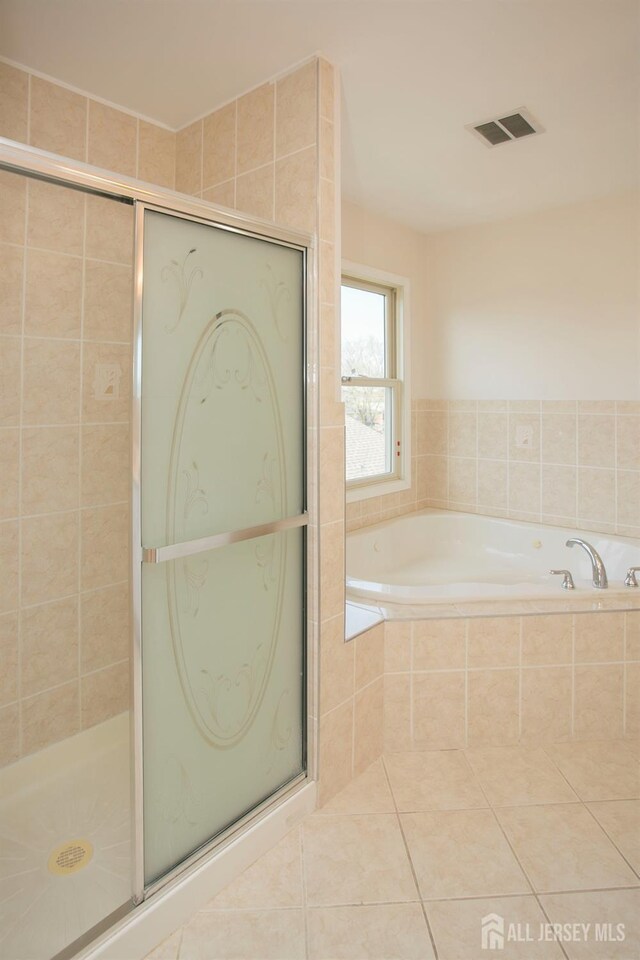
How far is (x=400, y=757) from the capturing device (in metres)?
2.18

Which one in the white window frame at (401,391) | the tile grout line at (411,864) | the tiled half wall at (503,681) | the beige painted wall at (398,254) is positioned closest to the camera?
the tile grout line at (411,864)

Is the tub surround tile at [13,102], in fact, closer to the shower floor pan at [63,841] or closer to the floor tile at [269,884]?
the shower floor pan at [63,841]

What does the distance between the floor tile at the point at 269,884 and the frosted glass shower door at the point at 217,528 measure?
0.48 ft

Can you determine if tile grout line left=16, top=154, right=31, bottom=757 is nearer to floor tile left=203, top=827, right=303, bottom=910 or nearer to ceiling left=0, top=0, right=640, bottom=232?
ceiling left=0, top=0, right=640, bottom=232

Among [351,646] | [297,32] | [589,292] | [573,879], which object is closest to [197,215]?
[297,32]

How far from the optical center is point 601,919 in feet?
4.76

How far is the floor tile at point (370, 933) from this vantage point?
4.48 ft

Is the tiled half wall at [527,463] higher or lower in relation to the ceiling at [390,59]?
lower

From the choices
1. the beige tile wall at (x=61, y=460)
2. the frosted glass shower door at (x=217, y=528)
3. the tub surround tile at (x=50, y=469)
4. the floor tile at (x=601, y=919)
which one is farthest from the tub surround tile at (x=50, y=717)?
the floor tile at (x=601, y=919)

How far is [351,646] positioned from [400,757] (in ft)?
1.87

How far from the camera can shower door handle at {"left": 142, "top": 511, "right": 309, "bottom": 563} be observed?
136cm

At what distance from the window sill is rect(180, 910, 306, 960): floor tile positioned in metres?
2.10

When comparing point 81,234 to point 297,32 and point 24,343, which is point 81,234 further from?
point 297,32

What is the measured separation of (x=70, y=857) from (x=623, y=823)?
1.74 metres
